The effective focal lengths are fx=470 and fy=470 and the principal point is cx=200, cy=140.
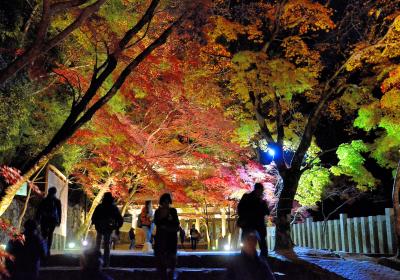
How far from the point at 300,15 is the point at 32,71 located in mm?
8154

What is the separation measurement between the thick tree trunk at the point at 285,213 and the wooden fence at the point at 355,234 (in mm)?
2398

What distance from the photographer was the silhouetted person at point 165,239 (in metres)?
8.06

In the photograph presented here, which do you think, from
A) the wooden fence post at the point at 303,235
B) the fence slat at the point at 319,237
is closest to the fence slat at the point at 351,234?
the fence slat at the point at 319,237

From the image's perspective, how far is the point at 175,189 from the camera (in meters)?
22.5

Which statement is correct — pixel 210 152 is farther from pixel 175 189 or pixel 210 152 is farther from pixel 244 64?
pixel 244 64

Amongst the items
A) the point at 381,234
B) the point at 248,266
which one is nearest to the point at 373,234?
the point at 381,234

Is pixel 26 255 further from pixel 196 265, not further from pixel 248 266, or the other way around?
pixel 196 265

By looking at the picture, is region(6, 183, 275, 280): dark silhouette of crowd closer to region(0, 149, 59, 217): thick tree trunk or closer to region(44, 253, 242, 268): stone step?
region(0, 149, 59, 217): thick tree trunk

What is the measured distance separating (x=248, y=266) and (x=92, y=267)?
6.87 feet

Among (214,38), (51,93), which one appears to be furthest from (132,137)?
(214,38)

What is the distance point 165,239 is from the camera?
Result: 26.6ft

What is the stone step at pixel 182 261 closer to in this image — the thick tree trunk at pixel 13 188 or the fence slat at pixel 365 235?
the thick tree trunk at pixel 13 188

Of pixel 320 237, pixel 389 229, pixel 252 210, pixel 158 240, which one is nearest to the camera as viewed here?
pixel 158 240

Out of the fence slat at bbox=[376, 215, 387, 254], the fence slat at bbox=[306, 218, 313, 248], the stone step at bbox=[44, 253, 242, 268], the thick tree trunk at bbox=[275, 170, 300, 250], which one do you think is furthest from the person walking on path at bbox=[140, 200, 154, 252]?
the fence slat at bbox=[306, 218, 313, 248]
